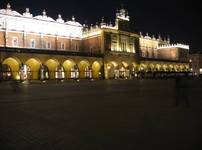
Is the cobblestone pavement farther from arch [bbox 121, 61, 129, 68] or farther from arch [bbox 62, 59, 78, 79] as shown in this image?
arch [bbox 121, 61, 129, 68]

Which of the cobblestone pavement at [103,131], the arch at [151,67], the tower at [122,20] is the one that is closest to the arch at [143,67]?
the arch at [151,67]

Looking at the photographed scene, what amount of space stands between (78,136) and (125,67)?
51861 millimetres

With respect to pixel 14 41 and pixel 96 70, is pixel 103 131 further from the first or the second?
pixel 14 41

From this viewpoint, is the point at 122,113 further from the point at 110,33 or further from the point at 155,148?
the point at 110,33

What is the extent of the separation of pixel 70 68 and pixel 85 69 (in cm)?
391

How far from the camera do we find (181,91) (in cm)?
A: 940

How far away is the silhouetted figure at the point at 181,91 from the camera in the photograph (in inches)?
359

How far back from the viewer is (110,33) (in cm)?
5472

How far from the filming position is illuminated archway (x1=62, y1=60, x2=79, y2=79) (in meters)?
44.2

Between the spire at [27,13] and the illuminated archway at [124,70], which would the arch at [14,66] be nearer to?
the spire at [27,13]

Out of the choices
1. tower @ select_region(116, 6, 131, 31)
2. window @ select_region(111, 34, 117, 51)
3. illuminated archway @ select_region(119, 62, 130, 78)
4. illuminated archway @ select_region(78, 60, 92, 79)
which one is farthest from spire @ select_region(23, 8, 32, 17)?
illuminated archway @ select_region(119, 62, 130, 78)

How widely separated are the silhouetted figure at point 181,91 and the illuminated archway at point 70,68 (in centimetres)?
3533

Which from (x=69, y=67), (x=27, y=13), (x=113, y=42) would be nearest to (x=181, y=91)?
(x=69, y=67)

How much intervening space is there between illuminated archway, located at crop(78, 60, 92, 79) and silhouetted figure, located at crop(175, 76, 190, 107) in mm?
36945
